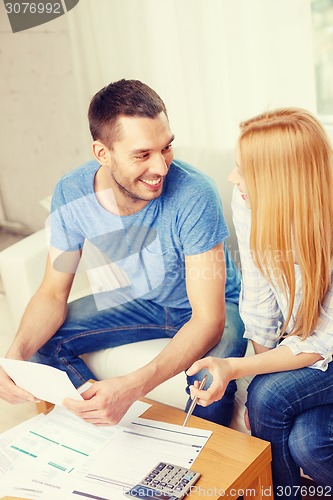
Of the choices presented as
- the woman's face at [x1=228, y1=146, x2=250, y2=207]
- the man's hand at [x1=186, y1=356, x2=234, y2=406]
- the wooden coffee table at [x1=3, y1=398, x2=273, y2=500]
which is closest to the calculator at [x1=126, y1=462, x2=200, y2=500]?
the wooden coffee table at [x1=3, y1=398, x2=273, y2=500]

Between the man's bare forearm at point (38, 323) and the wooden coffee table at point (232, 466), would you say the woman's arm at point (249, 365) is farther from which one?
the man's bare forearm at point (38, 323)

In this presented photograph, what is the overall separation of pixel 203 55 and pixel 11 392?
145 centimetres

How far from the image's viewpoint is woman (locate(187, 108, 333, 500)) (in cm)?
142

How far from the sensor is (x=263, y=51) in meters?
2.41

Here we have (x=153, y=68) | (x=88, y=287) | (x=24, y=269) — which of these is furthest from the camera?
(x=153, y=68)

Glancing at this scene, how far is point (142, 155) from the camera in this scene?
175cm

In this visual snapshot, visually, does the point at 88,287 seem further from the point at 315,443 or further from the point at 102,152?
the point at 315,443

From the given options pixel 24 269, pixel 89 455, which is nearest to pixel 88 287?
pixel 24 269

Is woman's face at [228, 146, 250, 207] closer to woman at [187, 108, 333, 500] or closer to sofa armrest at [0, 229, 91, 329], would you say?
woman at [187, 108, 333, 500]

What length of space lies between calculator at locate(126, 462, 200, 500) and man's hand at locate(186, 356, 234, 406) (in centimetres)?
15

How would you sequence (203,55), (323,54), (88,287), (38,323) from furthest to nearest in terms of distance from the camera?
(203,55) → (323,54) → (88,287) → (38,323)

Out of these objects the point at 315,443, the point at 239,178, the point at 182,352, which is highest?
the point at 239,178

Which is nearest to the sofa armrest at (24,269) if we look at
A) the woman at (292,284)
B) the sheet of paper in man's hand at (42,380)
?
the sheet of paper in man's hand at (42,380)

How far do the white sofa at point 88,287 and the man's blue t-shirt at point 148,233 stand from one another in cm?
14
